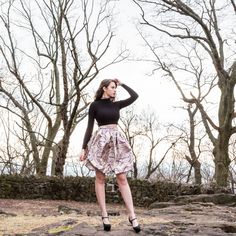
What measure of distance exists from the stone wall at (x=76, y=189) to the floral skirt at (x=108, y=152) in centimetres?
928

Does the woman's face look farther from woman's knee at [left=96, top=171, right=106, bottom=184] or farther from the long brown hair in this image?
woman's knee at [left=96, top=171, right=106, bottom=184]

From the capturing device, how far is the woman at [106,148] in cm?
484

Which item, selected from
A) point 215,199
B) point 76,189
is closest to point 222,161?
point 76,189

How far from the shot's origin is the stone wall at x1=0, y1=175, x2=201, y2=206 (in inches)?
553

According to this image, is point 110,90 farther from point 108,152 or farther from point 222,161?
point 222,161

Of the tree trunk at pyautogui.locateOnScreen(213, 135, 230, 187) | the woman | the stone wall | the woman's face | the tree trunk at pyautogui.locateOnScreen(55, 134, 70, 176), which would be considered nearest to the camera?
the woman

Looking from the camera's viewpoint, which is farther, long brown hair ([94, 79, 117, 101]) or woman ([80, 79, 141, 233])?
long brown hair ([94, 79, 117, 101])

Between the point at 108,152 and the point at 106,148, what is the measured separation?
52 millimetres

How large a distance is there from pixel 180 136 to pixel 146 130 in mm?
4824

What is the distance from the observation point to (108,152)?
4.91 metres

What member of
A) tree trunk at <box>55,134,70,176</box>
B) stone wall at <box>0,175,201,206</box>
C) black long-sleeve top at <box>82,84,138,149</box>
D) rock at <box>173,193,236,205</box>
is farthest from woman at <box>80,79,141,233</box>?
tree trunk at <box>55,134,70,176</box>

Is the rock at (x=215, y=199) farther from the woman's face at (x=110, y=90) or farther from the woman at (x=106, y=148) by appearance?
the woman's face at (x=110, y=90)

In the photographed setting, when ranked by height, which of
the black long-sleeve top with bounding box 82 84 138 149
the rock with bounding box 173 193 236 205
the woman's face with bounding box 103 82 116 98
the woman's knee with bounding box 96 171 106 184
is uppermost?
the woman's face with bounding box 103 82 116 98

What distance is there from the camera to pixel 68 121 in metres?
17.5
